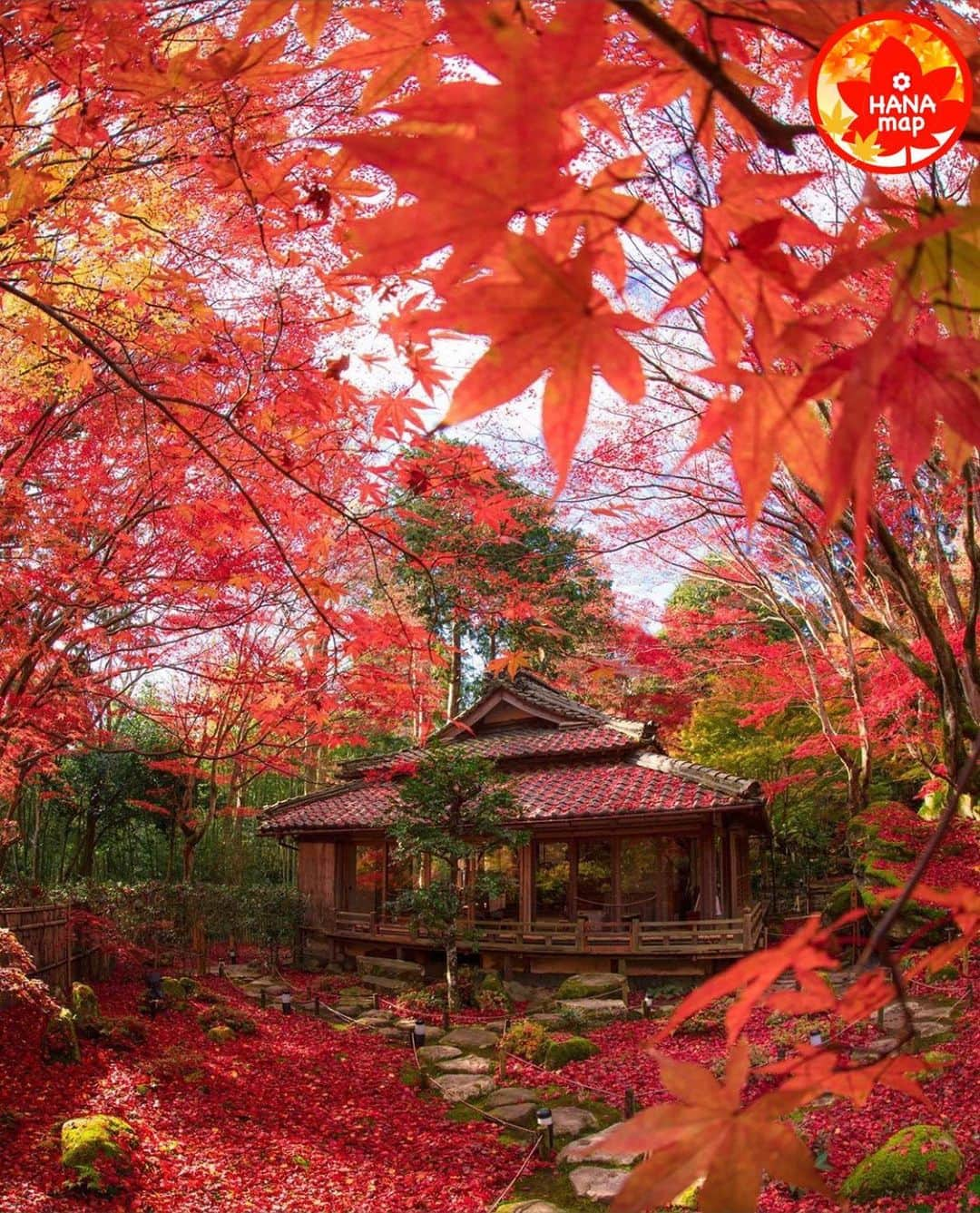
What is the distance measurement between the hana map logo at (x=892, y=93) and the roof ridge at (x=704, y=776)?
469 inches

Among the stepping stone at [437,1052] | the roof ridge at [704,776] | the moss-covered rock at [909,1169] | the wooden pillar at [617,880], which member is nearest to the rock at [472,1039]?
the stepping stone at [437,1052]

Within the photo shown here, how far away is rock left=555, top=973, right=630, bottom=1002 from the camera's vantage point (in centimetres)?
1139

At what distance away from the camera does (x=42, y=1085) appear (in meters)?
6.50

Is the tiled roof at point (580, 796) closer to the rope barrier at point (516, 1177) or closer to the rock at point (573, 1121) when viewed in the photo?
the rock at point (573, 1121)

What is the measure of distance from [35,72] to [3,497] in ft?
9.69

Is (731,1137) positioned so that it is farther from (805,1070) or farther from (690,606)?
(690,606)

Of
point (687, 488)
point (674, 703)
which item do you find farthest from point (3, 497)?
point (674, 703)

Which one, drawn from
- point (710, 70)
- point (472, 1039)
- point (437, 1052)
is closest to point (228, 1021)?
point (437, 1052)

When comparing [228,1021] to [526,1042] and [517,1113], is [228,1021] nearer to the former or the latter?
[526,1042]

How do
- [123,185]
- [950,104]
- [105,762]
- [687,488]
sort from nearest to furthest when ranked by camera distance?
[950,104] → [123,185] → [687,488] → [105,762]

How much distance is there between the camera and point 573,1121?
690 cm

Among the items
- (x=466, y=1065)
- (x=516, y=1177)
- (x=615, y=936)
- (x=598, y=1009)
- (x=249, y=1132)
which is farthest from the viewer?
(x=615, y=936)

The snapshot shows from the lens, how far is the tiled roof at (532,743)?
14.9m

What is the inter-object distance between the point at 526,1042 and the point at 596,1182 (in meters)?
3.17
